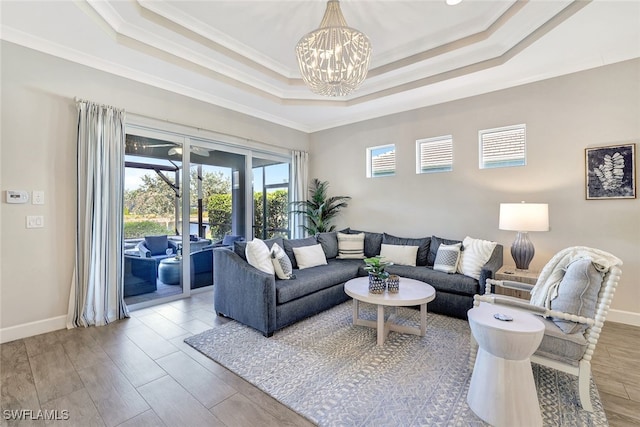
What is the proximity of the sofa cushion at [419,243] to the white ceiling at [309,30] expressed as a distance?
2.21 m

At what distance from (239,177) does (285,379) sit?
3.56m

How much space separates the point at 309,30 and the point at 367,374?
3398 millimetres

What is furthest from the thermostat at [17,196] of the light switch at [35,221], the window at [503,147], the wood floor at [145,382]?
the window at [503,147]

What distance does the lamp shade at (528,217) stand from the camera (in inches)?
119

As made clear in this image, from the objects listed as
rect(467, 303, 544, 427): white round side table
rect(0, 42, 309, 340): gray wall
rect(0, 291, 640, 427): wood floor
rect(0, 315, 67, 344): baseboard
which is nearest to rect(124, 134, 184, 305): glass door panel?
rect(0, 42, 309, 340): gray wall

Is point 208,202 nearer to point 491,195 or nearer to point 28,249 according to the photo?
point 28,249

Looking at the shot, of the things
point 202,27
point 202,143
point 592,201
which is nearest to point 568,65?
point 592,201

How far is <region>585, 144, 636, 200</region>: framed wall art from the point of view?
302cm

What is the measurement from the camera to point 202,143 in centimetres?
430

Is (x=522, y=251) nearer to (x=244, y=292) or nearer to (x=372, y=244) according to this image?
(x=372, y=244)

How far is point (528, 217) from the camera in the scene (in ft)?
10.0

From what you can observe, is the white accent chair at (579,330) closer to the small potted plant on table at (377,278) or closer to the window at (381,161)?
the small potted plant on table at (377,278)

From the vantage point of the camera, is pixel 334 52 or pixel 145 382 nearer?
pixel 145 382

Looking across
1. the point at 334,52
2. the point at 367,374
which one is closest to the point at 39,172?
the point at 334,52
